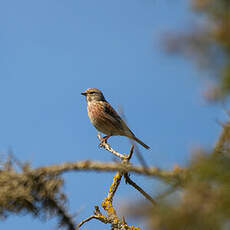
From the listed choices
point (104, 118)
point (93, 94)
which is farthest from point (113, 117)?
point (93, 94)

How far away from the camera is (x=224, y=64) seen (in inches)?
39.1

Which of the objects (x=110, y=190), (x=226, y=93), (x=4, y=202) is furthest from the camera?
(x=110, y=190)

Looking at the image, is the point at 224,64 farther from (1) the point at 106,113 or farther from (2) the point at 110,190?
(1) the point at 106,113

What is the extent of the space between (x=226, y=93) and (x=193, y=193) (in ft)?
0.96

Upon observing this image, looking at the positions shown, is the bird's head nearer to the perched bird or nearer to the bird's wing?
the perched bird

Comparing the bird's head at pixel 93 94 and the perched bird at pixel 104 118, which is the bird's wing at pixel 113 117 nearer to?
the perched bird at pixel 104 118

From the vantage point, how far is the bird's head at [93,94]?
339 inches

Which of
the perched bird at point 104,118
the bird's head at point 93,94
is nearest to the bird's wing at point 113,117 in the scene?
the perched bird at point 104,118

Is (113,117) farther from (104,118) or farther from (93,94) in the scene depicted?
(93,94)

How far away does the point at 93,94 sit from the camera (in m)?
8.66

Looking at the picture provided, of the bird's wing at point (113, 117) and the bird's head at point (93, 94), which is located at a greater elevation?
the bird's head at point (93, 94)

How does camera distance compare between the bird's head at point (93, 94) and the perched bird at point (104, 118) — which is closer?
the perched bird at point (104, 118)

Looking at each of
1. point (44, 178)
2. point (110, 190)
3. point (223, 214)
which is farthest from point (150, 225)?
point (110, 190)

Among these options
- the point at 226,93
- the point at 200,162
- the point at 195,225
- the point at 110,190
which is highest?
the point at 110,190
